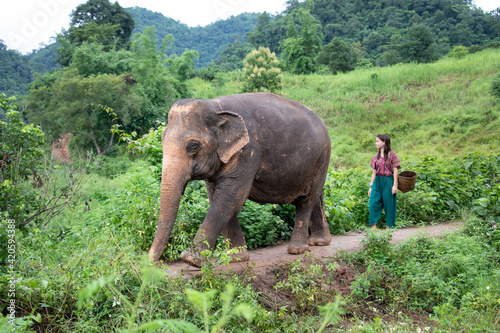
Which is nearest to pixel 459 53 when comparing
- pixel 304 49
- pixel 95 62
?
pixel 304 49

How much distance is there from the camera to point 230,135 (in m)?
4.67

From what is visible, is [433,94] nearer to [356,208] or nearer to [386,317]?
[356,208]

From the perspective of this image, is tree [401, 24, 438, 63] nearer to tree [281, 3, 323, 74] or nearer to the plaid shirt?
tree [281, 3, 323, 74]

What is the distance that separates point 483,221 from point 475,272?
79.9 inches

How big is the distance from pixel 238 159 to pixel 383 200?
12.2ft

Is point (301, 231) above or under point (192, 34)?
under

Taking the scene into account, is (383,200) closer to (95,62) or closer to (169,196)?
(169,196)

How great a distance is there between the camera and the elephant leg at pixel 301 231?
556cm

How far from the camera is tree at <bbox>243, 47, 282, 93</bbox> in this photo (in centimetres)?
2291

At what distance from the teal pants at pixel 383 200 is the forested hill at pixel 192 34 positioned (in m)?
57.1

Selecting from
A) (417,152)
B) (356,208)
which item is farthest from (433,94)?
(356,208)

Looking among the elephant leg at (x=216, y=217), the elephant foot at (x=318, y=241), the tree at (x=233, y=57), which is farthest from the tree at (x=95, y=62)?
the elephant leg at (x=216, y=217)

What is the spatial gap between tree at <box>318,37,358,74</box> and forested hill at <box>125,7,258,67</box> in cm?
2785

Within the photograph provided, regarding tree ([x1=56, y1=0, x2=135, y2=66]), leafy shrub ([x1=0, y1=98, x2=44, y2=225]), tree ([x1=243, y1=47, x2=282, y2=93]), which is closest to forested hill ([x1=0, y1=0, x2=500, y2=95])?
tree ([x1=56, y1=0, x2=135, y2=66])
